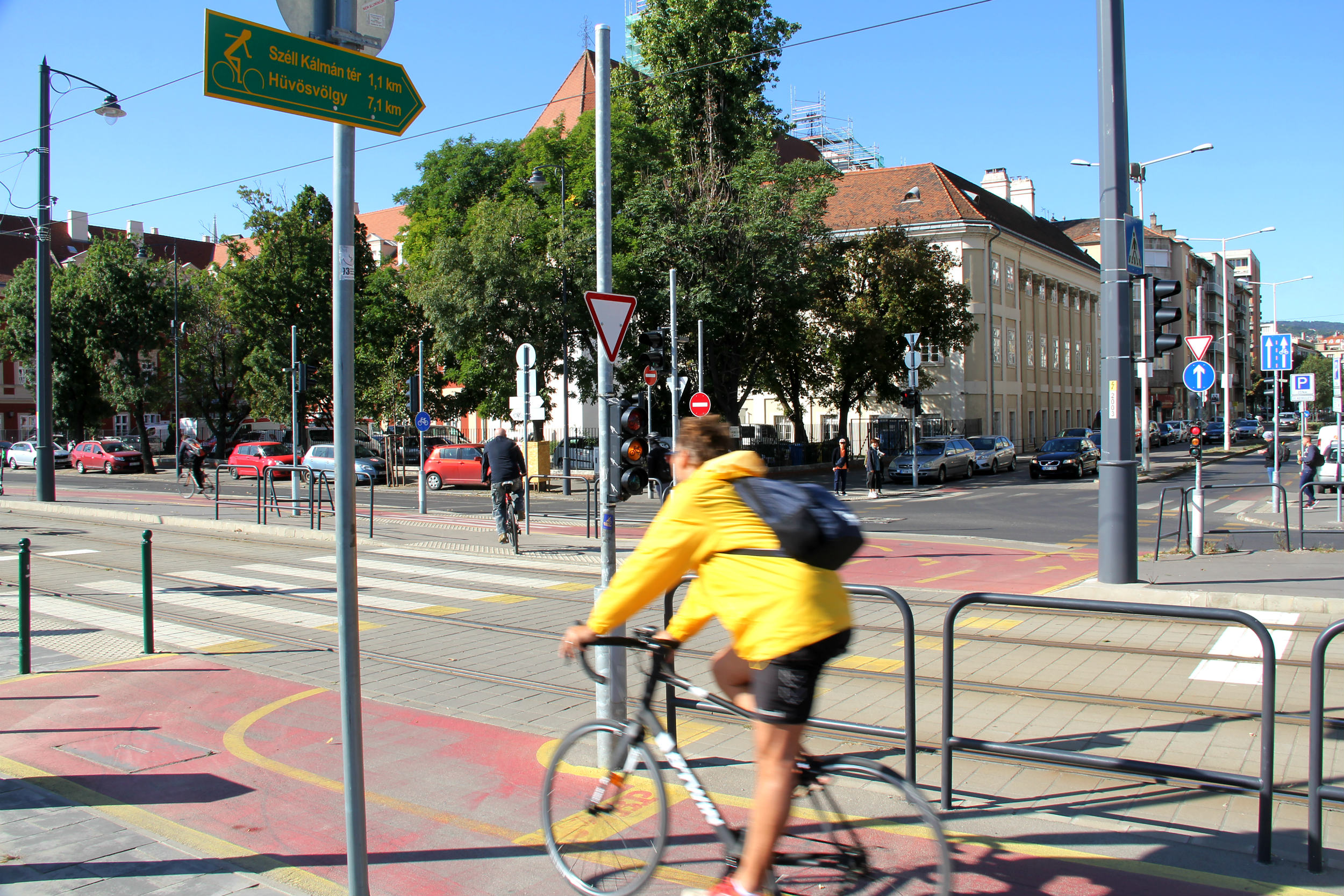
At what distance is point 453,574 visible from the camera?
499 inches

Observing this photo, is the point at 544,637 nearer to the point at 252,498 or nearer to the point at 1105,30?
the point at 1105,30

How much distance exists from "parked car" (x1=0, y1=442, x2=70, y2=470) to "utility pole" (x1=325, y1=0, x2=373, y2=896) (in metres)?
56.7

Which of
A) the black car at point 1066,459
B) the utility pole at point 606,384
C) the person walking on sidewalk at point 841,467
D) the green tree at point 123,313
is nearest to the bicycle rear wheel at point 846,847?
the utility pole at point 606,384

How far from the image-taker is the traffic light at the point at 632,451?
604 centimetres

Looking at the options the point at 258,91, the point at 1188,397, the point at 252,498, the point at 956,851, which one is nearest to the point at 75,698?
the point at 258,91

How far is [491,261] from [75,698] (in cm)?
2377

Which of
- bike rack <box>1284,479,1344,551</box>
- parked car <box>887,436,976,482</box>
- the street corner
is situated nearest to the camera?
the street corner

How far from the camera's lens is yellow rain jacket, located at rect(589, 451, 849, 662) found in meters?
3.01

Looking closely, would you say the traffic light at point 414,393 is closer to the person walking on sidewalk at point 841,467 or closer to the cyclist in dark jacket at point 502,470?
the cyclist in dark jacket at point 502,470

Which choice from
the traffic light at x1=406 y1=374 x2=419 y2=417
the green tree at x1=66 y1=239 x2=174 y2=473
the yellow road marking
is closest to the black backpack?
the yellow road marking

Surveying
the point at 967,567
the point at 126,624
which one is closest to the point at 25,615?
the point at 126,624

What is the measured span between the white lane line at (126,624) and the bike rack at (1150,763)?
21.4 feet

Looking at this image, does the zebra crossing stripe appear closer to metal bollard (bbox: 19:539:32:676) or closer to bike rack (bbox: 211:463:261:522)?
metal bollard (bbox: 19:539:32:676)

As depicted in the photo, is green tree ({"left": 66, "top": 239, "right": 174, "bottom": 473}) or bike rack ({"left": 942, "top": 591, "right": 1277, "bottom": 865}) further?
green tree ({"left": 66, "top": 239, "right": 174, "bottom": 473})
